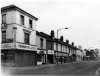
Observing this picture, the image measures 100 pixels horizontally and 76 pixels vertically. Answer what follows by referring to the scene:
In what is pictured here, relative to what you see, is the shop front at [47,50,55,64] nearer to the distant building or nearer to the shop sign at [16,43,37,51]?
the distant building

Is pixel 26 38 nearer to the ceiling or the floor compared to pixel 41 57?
nearer to the ceiling

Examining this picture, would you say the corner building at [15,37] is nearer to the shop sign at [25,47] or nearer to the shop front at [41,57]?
the shop sign at [25,47]

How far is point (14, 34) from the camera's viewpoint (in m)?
29.6

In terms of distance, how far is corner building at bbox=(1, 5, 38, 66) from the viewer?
→ 96.6ft

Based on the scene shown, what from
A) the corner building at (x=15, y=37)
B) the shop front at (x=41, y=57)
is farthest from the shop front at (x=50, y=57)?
the corner building at (x=15, y=37)

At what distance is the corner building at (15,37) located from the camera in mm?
29453

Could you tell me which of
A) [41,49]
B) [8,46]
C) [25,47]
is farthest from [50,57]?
[8,46]

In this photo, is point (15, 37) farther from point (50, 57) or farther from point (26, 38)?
point (50, 57)

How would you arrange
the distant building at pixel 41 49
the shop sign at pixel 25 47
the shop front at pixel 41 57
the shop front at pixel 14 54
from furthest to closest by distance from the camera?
1. the shop front at pixel 41 57
2. the distant building at pixel 41 49
3. the shop sign at pixel 25 47
4. the shop front at pixel 14 54

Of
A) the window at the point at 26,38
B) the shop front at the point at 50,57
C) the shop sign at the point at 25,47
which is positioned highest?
the window at the point at 26,38

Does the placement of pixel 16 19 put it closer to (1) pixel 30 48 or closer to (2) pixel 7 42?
(2) pixel 7 42

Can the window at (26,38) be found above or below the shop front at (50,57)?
above

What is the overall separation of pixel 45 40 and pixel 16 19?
44.5 ft

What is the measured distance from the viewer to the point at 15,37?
29.5 m
